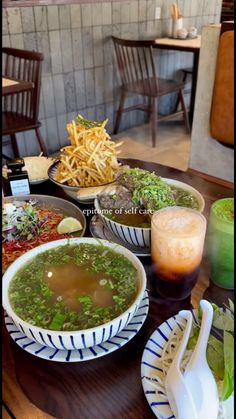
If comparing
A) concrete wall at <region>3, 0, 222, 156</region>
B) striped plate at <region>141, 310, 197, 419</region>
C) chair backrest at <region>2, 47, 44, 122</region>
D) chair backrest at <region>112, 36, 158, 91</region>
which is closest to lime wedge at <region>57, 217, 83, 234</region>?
striped plate at <region>141, 310, 197, 419</region>

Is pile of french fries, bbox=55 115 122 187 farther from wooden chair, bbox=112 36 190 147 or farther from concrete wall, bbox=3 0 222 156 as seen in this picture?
wooden chair, bbox=112 36 190 147

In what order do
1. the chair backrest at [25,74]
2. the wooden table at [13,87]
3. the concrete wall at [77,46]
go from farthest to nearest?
the concrete wall at [77,46] < the chair backrest at [25,74] < the wooden table at [13,87]

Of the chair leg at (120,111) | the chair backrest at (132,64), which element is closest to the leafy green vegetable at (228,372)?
the chair backrest at (132,64)

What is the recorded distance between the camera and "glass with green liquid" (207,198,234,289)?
0.70 metres

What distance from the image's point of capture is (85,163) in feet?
3.59

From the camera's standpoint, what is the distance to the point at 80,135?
3.68ft

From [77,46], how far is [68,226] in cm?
269

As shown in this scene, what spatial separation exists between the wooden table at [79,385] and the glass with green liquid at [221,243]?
152 millimetres

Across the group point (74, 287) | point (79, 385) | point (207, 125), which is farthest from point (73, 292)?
Result: point (207, 125)

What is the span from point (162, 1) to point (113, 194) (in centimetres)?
341

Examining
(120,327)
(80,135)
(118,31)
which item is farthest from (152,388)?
(118,31)

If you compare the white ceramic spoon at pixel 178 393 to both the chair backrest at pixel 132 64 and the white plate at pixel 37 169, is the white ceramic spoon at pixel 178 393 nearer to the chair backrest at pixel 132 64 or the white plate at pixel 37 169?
the white plate at pixel 37 169

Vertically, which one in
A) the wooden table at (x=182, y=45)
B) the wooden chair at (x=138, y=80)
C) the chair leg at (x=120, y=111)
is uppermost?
the wooden table at (x=182, y=45)

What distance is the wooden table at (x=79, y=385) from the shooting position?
566 millimetres
